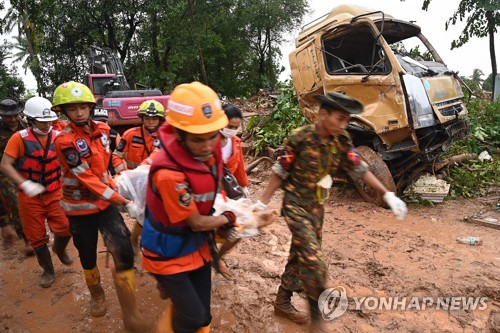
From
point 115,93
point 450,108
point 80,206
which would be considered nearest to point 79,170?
point 80,206

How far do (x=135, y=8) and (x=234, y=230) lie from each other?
1830 cm

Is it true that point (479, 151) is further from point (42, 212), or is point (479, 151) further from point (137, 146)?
point (42, 212)

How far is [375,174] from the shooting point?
18.4ft

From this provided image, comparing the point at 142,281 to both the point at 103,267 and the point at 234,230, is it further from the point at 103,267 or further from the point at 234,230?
the point at 234,230

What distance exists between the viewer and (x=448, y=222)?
17.5ft

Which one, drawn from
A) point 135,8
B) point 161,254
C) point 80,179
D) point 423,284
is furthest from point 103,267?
point 135,8

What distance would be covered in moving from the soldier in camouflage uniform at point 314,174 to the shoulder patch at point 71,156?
4.72 ft

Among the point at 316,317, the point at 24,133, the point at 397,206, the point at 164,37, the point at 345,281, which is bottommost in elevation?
the point at 345,281

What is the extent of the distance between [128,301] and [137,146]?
5.68 ft

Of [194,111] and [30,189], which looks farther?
[30,189]

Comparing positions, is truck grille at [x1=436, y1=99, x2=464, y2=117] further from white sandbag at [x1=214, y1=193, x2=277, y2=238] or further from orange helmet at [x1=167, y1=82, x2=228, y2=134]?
orange helmet at [x1=167, y1=82, x2=228, y2=134]

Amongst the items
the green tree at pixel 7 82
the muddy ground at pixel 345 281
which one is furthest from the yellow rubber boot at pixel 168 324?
the green tree at pixel 7 82

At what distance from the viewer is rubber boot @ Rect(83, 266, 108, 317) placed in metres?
3.19

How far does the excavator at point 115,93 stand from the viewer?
9789 millimetres
